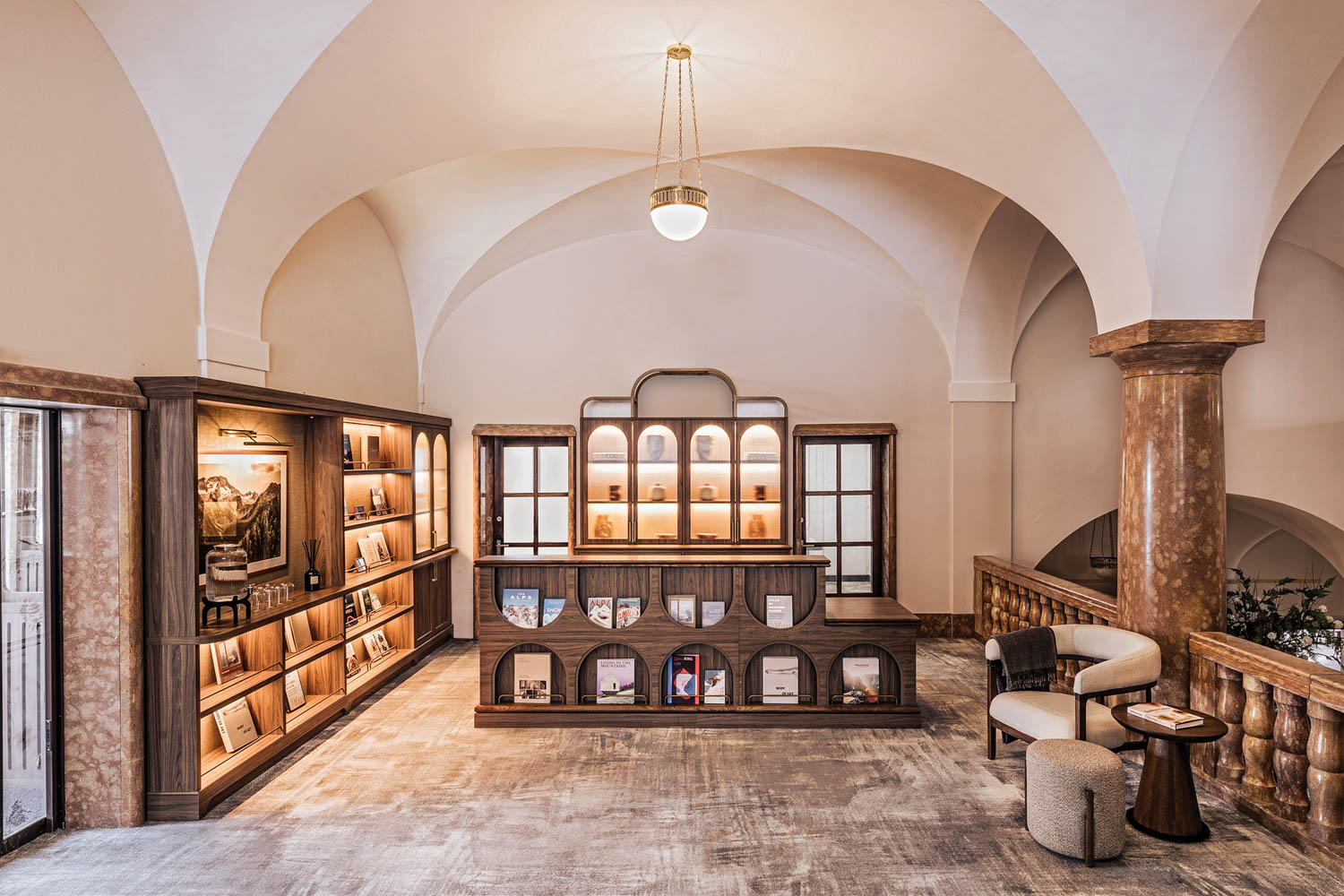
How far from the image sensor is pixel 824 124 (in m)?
5.26

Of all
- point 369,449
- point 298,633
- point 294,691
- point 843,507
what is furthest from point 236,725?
→ point 843,507

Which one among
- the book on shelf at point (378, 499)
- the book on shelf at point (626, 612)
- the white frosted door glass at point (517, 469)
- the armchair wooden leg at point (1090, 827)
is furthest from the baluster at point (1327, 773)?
the white frosted door glass at point (517, 469)

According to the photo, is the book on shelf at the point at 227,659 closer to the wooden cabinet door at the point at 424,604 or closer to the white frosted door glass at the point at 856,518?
the wooden cabinet door at the point at 424,604

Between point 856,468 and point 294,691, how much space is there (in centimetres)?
587

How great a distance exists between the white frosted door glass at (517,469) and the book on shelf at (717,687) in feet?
12.0

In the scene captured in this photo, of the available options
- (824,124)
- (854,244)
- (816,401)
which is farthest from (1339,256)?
(824,124)

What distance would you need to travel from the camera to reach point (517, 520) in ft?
27.7

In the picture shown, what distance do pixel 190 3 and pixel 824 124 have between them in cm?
377

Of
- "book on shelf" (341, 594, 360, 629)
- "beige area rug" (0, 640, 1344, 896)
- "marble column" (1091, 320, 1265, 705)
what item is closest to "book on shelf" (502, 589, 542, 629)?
"beige area rug" (0, 640, 1344, 896)

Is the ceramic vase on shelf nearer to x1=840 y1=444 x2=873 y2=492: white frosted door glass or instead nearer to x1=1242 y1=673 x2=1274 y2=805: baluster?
x1=840 y1=444 x2=873 y2=492: white frosted door glass

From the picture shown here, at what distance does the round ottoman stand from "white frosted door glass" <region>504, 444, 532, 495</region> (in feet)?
19.6

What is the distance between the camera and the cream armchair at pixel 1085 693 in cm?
415

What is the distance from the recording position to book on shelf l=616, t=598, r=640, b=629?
5547 millimetres

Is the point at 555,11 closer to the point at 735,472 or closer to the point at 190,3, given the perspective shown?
the point at 190,3
